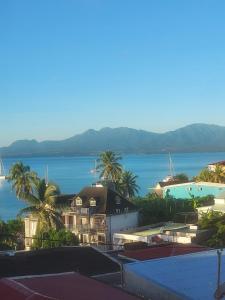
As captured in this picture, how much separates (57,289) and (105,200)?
4076 cm

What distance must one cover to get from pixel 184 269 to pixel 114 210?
37.4 m

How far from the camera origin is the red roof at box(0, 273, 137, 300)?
37.0 ft

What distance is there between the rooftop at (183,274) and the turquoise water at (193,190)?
54.3m

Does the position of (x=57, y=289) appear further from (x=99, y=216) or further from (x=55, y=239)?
(x=99, y=216)

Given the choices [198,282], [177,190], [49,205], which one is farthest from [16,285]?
[177,190]

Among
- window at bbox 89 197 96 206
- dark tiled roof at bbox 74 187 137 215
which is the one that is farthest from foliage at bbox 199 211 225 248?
window at bbox 89 197 96 206

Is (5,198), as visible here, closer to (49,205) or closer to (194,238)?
(49,205)

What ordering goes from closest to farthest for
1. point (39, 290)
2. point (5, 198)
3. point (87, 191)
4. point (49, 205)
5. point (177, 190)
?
1. point (39, 290)
2. point (49, 205)
3. point (87, 191)
4. point (177, 190)
5. point (5, 198)

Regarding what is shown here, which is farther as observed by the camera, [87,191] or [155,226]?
[87,191]

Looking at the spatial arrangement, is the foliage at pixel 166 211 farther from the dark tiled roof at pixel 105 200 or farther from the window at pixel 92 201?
the window at pixel 92 201

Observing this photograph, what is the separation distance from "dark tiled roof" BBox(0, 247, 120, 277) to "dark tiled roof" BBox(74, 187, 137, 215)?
2622cm

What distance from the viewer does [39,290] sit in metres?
11.6

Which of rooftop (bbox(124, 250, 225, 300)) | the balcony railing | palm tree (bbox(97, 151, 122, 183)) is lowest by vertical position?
the balcony railing

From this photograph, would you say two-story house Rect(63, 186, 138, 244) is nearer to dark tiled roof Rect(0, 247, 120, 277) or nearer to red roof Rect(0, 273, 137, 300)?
dark tiled roof Rect(0, 247, 120, 277)
